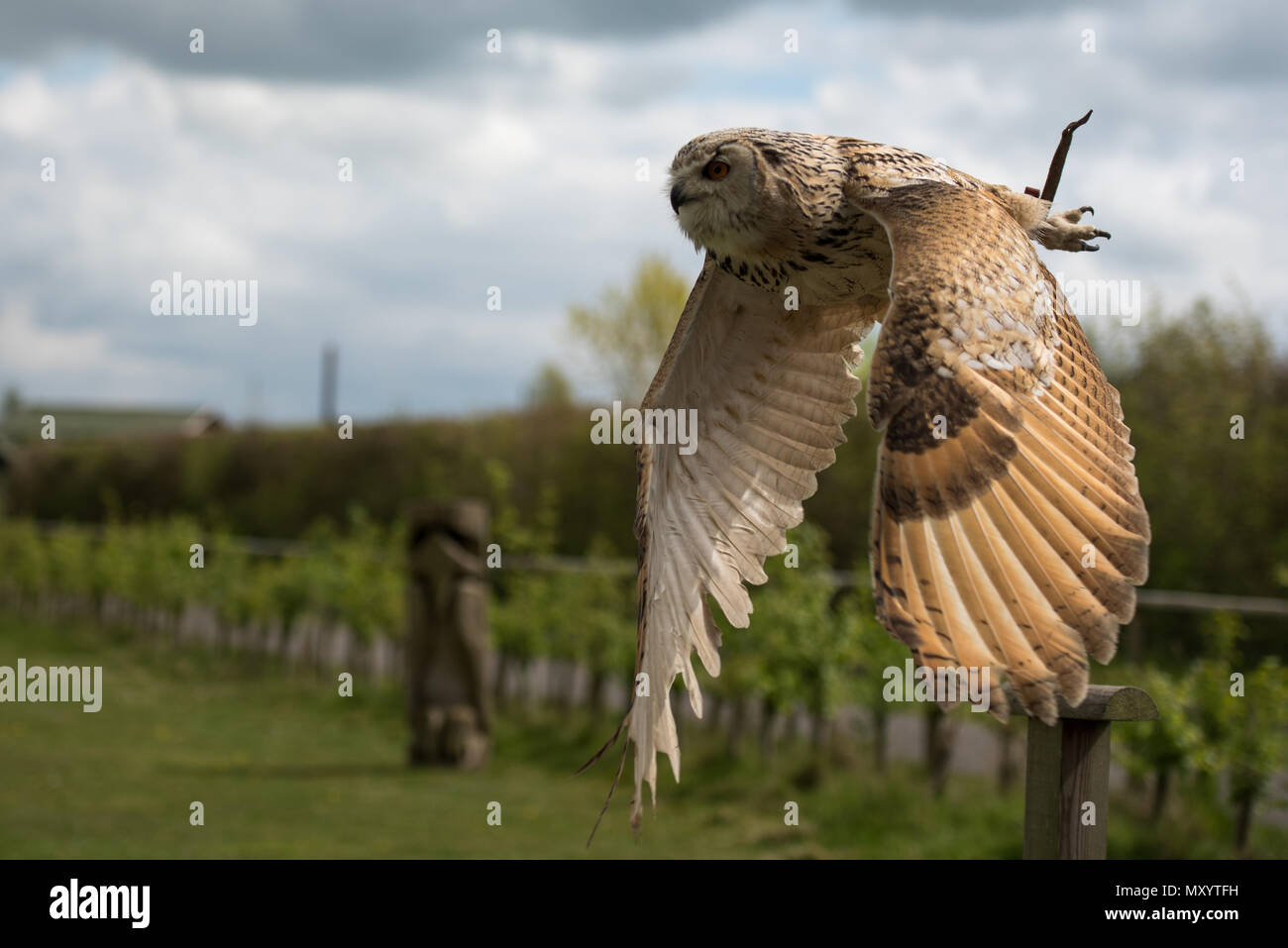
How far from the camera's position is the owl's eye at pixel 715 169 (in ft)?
9.95

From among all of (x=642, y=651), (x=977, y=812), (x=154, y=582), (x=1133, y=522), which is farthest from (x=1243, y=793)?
(x=154, y=582)

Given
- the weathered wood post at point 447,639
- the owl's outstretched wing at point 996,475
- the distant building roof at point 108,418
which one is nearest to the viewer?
the owl's outstretched wing at point 996,475

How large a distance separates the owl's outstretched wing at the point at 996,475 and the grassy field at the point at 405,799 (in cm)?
380

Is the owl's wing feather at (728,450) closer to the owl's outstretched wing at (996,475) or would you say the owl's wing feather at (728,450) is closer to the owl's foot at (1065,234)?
the owl's foot at (1065,234)

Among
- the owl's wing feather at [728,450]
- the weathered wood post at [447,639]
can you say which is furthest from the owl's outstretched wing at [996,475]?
the weathered wood post at [447,639]

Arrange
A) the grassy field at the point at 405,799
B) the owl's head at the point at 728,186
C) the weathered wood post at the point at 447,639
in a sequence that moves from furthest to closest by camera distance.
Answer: the weathered wood post at the point at 447,639 → the grassy field at the point at 405,799 → the owl's head at the point at 728,186

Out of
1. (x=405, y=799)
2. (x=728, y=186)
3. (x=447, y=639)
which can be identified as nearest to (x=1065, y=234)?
(x=728, y=186)

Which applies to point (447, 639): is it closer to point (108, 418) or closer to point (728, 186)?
point (728, 186)

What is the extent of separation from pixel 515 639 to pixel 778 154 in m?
8.49

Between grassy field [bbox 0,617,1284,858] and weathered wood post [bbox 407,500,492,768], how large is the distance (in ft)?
0.88

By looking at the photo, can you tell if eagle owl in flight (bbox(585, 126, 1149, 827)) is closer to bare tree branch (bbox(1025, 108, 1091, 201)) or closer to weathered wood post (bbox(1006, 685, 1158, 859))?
bare tree branch (bbox(1025, 108, 1091, 201))

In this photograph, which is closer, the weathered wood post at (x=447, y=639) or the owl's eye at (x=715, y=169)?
the owl's eye at (x=715, y=169)
